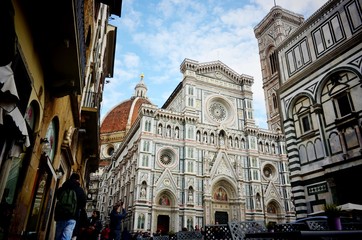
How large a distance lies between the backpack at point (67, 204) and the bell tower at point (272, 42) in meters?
40.9

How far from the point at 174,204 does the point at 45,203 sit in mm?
21620

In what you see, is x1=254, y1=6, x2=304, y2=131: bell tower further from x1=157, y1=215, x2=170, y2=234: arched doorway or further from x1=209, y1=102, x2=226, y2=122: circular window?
x1=157, y1=215, x2=170, y2=234: arched doorway

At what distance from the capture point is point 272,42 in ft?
155

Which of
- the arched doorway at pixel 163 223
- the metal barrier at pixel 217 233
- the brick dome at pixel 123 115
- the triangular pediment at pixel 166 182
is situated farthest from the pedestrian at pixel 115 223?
the brick dome at pixel 123 115

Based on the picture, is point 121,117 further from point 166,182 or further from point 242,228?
point 242,228

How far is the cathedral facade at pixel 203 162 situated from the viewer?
27547mm

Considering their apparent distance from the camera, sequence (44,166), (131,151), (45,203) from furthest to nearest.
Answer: (131,151) < (45,203) < (44,166)

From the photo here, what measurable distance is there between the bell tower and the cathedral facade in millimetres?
8087

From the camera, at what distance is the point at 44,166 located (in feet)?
22.3

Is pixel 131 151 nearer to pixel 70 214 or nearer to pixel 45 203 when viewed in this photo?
pixel 45 203

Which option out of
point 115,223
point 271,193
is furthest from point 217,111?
point 115,223

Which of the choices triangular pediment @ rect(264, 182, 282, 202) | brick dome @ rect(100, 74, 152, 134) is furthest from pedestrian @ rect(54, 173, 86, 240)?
brick dome @ rect(100, 74, 152, 134)

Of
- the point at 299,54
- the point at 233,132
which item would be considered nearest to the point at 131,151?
the point at 233,132

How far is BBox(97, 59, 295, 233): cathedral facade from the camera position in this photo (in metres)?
27.5
